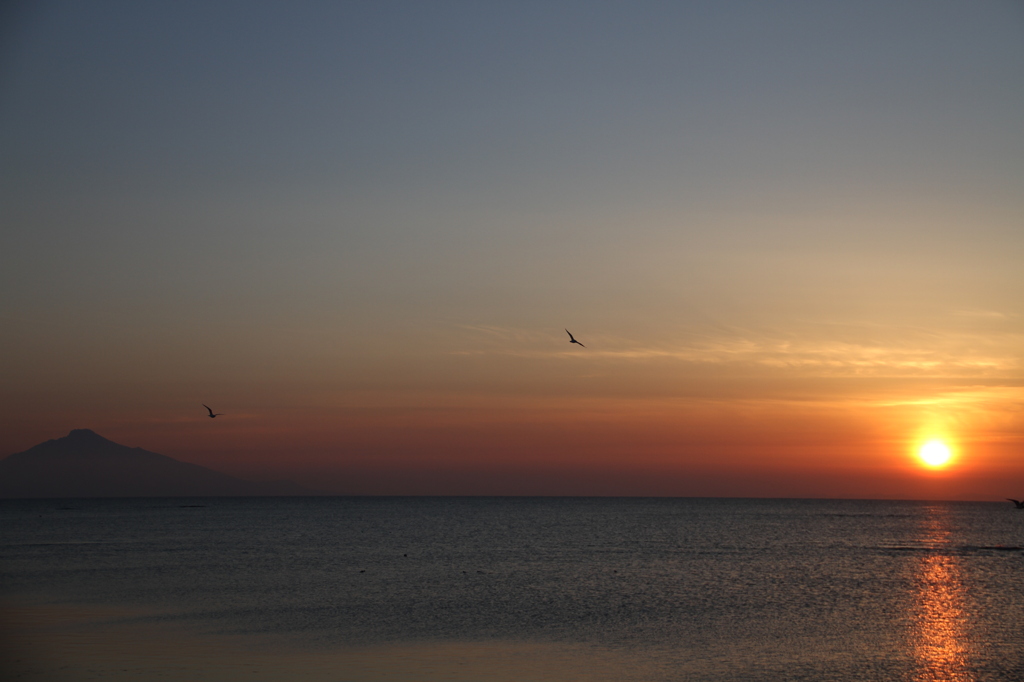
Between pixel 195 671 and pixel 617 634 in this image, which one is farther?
pixel 617 634

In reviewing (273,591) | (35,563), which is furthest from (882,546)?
(35,563)

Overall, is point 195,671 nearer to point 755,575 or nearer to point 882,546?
point 755,575

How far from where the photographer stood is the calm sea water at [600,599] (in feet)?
92.2

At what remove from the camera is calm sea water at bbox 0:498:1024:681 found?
2811cm

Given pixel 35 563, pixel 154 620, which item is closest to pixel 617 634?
pixel 154 620

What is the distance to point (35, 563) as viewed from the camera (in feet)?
182

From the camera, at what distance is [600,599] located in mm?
40375

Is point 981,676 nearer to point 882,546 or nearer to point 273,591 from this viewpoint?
point 273,591

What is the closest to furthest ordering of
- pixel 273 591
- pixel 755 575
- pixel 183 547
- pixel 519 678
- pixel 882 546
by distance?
1. pixel 519 678
2. pixel 273 591
3. pixel 755 575
4. pixel 183 547
5. pixel 882 546

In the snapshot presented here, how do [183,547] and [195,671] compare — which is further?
[183,547]

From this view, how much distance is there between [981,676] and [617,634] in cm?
1186

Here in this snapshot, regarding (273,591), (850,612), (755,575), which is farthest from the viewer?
(755,575)

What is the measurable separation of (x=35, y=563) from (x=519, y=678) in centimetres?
4403

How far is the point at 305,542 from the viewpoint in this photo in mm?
80500
